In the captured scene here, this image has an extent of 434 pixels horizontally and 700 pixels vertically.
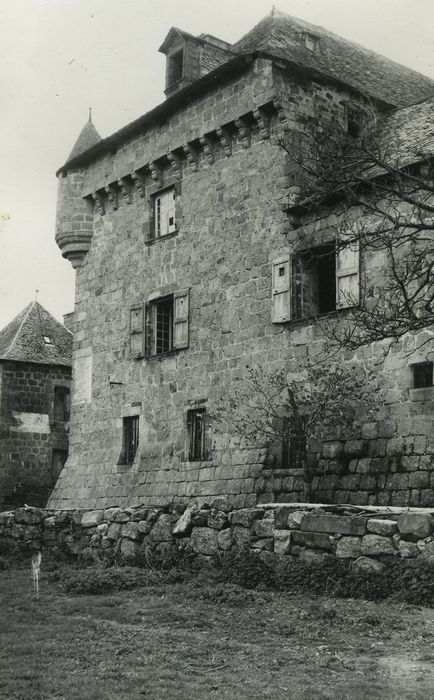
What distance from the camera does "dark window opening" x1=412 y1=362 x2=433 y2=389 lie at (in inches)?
537

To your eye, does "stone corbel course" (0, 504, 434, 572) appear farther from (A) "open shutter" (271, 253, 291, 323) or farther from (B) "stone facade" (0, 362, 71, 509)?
(B) "stone facade" (0, 362, 71, 509)

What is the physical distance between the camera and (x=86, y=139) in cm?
2402

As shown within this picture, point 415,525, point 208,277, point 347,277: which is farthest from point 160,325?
point 415,525

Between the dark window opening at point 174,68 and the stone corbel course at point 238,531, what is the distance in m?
11.4

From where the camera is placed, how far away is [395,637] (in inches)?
284

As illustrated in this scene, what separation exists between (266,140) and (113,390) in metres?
6.95

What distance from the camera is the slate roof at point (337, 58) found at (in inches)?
720

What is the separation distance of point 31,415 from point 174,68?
561 inches

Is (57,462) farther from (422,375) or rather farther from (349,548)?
(349,548)

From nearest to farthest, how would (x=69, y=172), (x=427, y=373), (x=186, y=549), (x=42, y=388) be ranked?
(x=186, y=549) < (x=427, y=373) < (x=69, y=172) < (x=42, y=388)

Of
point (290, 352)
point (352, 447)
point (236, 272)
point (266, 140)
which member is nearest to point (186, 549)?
point (352, 447)

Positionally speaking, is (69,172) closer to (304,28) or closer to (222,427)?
(304,28)

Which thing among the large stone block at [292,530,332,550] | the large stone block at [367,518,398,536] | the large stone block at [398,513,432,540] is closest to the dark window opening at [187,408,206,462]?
the large stone block at [292,530,332,550]

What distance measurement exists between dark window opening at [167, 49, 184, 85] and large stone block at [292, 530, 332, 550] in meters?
14.0
